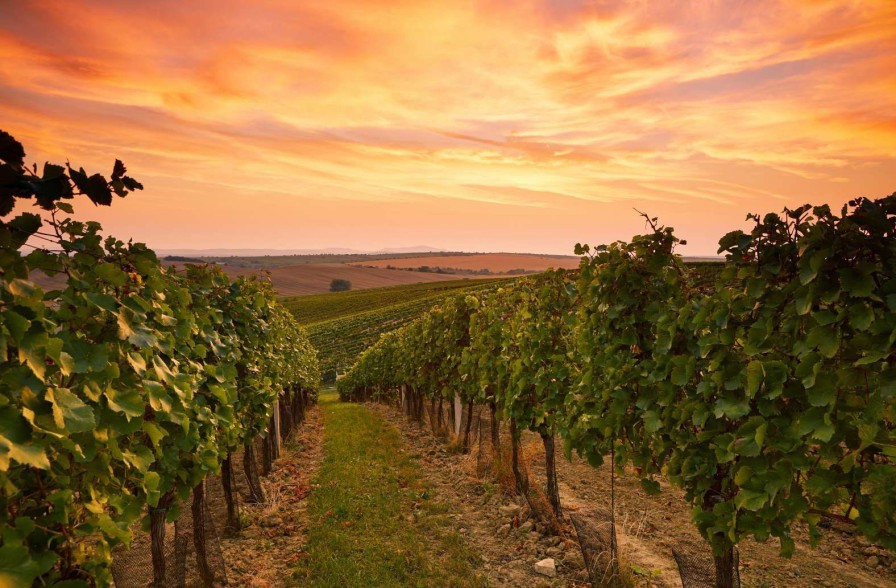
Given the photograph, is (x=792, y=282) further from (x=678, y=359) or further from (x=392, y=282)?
(x=392, y=282)

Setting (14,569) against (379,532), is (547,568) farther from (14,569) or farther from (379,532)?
(14,569)

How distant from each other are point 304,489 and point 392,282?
112 metres

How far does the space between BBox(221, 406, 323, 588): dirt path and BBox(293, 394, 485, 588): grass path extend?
23cm

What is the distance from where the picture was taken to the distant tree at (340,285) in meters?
117

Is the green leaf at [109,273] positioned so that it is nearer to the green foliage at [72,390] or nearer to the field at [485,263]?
the green foliage at [72,390]

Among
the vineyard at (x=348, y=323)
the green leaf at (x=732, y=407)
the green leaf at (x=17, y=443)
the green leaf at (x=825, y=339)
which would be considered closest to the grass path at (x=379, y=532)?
the green leaf at (x=732, y=407)

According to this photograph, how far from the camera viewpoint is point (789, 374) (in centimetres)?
366

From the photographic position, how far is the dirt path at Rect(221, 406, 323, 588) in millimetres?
7395

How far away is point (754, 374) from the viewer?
356 centimetres

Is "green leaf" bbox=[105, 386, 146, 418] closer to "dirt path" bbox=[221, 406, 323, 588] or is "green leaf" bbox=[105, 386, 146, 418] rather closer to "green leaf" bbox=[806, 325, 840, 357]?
"green leaf" bbox=[806, 325, 840, 357]

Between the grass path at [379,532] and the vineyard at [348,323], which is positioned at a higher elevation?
the grass path at [379,532]

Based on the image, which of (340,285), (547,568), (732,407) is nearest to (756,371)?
(732,407)

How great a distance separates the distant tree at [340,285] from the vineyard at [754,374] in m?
112

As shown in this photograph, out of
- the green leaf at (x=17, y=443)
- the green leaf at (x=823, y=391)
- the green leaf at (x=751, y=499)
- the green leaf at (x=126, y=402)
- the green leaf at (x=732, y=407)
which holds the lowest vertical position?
the green leaf at (x=751, y=499)
